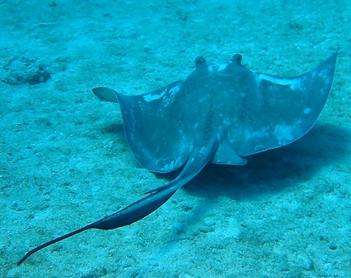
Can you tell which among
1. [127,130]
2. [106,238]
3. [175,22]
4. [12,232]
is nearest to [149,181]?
[127,130]

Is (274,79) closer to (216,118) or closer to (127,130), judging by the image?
(216,118)

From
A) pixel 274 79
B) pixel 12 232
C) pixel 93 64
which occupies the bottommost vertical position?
pixel 12 232

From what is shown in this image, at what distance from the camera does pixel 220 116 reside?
12.1 feet

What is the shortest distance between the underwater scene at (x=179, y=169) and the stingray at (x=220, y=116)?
0.04ft

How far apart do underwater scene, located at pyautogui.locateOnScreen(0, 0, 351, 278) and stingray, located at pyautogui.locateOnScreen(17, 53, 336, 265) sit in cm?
1

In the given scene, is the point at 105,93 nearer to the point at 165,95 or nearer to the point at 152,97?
the point at 152,97

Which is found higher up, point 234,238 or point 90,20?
point 90,20

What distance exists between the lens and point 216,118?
368 centimetres

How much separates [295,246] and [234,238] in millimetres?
441

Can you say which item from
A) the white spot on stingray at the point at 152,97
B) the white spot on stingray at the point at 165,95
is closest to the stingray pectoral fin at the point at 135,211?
the white spot on stingray at the point at 165,95

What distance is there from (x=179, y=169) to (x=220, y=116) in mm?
656

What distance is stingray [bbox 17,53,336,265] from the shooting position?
3525 mm

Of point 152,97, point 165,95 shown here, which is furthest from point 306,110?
point 152,97

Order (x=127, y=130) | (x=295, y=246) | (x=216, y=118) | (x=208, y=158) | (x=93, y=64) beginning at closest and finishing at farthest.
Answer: (x=295, y=246) → (x=208, y=158) → (x=216, y=118) → (x=127, y=130) → (x=93, y=64)
